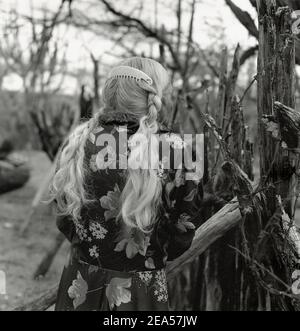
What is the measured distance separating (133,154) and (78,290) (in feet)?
1.99

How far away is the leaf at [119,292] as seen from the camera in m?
2.11

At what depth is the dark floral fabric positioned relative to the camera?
2.05 m

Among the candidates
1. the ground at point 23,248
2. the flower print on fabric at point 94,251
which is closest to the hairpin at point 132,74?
the flower print on fabric at point 94,251

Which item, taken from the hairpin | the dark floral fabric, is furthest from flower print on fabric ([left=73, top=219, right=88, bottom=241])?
the hairpin

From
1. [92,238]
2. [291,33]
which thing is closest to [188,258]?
[92,238]

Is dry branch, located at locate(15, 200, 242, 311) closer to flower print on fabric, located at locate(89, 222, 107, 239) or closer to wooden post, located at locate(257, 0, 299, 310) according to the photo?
wooden post, located at locate(257, 0, 299, 310)

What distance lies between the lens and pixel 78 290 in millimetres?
2162

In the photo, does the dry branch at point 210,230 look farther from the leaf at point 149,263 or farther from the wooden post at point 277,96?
the leaf at point 149,263

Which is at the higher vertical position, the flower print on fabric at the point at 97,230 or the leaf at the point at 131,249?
the flower print on fabric at the point at 97,230

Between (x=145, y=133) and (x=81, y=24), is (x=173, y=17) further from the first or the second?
(x=145, y=133)

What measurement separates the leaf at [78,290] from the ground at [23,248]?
2637 millimetres

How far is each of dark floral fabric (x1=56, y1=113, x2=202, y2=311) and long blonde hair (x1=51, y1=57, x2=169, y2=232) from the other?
3 cm

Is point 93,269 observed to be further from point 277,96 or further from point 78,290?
point 277,96

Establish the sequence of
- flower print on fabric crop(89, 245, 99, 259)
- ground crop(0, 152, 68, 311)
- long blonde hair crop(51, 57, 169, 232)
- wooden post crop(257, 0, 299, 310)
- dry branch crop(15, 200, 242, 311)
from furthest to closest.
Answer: ground crop(0, 152, 68, 311)
dry branch crop(15, 200, 242, 311)
wooden post crop(257, 0, 299, 310)
flower print on fabric crop(89, 245, 99, 259)
long blonde hair crop(51, 57, 169, 232)
